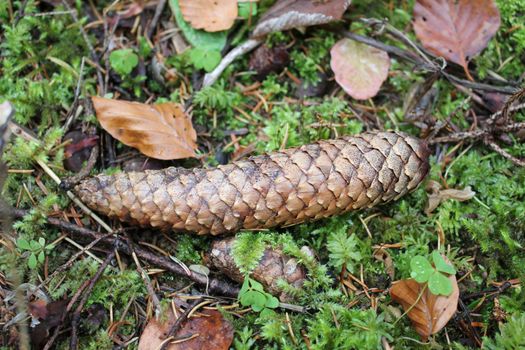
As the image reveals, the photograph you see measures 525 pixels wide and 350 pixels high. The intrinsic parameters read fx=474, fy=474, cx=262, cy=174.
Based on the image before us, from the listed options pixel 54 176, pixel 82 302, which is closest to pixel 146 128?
pixel 54 176

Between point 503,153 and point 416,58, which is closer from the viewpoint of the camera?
point 503,153

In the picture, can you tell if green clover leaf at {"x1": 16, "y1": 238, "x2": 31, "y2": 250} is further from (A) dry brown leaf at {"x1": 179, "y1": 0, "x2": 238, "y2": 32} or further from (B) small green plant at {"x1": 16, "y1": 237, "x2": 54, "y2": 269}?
(A) dry brown leaf at {"x1": 179, "y1": 0, "x2": 238, "y2": 32}

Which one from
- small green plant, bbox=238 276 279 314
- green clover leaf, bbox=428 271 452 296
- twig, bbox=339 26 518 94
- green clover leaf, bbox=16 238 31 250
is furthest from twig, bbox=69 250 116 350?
twig, bbox=339 26 518 94

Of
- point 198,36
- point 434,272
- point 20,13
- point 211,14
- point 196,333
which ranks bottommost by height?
point 196,333

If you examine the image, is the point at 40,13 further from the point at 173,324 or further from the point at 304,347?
the point at 304,347

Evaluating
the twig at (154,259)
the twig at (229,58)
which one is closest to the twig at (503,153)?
the twig at (229,58)

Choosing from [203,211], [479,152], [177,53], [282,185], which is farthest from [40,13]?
[479,152]

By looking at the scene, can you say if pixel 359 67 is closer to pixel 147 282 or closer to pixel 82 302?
pixel 147 282
